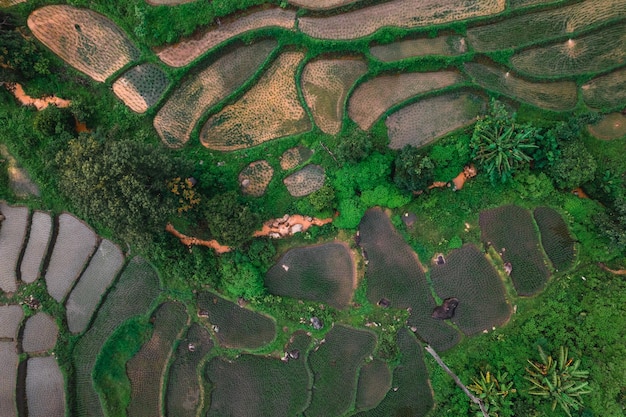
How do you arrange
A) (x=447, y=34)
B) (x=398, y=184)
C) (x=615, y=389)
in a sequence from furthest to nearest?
(x=447, y=34), (x=398, y=184), (x=615, y=389)

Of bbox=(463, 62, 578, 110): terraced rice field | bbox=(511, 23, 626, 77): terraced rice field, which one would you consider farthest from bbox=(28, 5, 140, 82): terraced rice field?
bbox=(511, 23, 626, 77): terraced rice field

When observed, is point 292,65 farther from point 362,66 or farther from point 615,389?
point 615,389

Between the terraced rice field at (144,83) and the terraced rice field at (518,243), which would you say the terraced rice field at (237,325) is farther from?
the terraced rice field at (518,243)

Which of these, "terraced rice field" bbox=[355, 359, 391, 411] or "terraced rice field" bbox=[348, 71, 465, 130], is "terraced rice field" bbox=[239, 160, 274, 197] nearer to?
"terraced rice field" bbox=[348, 71, 465, 130]

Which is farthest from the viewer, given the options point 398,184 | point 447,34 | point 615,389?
point 447,34

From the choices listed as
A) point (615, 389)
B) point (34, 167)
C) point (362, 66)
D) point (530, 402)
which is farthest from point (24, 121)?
point (615, 389)

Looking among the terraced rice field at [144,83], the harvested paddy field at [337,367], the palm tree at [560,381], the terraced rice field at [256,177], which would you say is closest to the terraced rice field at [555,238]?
the palm tree at [560,381]

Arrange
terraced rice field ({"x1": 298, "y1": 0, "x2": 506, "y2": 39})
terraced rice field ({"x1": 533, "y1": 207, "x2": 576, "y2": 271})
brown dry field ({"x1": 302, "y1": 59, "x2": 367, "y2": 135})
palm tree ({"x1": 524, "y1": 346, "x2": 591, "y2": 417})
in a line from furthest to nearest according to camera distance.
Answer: brown dry field ({"x1": 302, "y1": 59, "x2": 367, "y2": 135}), terraced rice field ({"x1": 298, "y1": 0, "x2": 506, "y2": 39}), terraced rice field ({"x1": 533, "y1": 207, "x2": 576, "y2": 271}), palm tree ({"x1": 524, "y1": 346, "x2": 591, "y2": 417})
